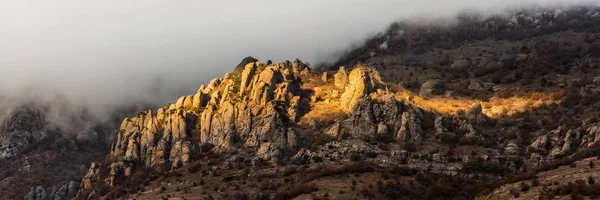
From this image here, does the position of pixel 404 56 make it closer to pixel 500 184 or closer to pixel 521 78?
pixel 521 78

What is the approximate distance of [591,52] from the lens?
11662cm

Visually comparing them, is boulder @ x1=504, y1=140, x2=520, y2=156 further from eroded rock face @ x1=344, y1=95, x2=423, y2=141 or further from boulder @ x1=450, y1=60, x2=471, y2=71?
boulder @ x1=450, y1=60, x2=471, y2=71

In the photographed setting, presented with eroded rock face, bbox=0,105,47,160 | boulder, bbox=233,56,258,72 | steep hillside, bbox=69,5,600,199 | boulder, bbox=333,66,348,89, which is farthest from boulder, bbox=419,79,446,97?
eroded rock face, bbox=0,105,47,160

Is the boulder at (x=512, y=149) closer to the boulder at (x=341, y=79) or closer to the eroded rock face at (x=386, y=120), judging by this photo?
the eroded rock face at (x=386, y=120)

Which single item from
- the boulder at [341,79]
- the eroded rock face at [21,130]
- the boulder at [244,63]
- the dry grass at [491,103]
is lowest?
the eroded rock face at [21,130]

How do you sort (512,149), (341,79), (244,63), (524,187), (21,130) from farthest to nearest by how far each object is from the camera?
1. (21,130)
2. (244,63)
3. (341,79)
4. (512,149)
5. (524,187)

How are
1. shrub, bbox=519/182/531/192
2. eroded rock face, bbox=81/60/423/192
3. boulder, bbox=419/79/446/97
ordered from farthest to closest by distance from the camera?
boulder, bbox=419/79/446/97 → eroded rock face, bbox=81/60/423/192 → shrub, bbox=519/182/531/192

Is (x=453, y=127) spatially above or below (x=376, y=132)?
below

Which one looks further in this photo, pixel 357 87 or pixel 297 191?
pixel 357 87

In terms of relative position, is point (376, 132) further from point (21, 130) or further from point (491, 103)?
point (21, 130)

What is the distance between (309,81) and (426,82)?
2896 centimetres

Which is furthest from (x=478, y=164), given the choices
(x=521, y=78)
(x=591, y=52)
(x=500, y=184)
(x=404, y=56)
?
(x=404, y=56)

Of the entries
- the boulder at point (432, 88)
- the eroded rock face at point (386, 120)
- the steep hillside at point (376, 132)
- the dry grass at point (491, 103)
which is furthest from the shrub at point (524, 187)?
the boulder at point (432, 88)

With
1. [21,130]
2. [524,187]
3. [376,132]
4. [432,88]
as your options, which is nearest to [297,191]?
[524,187]
